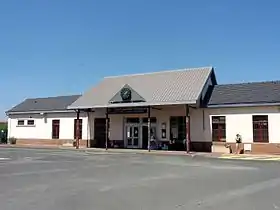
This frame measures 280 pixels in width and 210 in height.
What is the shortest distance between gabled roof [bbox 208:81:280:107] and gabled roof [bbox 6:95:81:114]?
16579mm

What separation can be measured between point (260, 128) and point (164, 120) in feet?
28.5

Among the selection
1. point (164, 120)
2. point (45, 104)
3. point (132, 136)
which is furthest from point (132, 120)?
point (45, 104)

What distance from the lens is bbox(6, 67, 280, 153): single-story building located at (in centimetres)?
3231

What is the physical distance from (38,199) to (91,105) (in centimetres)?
2849

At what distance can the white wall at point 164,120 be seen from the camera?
114 feet

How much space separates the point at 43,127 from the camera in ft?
149

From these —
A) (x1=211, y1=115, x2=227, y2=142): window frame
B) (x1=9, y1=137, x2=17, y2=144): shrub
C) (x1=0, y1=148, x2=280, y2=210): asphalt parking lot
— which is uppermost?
(x1=211, y1=115, x2=227, y2=142): window frame

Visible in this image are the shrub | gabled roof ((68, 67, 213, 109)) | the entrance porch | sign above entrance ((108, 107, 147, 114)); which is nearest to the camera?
gabled roof ((68, 67, 213, 109))

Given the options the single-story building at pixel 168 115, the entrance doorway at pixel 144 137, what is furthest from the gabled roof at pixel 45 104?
the entrance doorway at pixel 144 137

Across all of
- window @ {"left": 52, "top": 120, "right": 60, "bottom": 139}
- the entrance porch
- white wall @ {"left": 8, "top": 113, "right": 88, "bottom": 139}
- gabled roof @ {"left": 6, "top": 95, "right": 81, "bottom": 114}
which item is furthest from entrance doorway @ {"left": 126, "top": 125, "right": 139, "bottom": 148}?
window @ {"left": 52, "top": 120, "right": 60, "bottom": 139}

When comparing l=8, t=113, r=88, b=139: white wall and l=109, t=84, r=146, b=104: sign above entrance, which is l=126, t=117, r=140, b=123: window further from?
l=8, t=113, r=88, b=139: white wall

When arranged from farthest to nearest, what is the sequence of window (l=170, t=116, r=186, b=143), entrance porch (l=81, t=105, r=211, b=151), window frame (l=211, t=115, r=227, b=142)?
1. window (l=170, t=116, r=186, b=143)
2. entrance porch (l=81, t=105, r=211, b=151)
3. window frame (l=211, t=115, r=227, b=142)

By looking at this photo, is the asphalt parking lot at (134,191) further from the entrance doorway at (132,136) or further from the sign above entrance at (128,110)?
the entrance doorway at (132,136)

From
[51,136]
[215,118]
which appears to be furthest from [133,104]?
[51,136]
